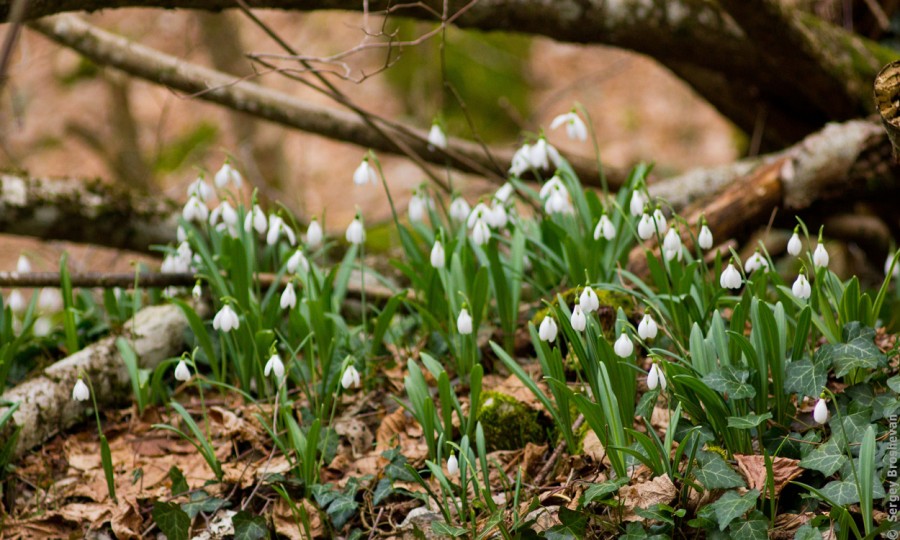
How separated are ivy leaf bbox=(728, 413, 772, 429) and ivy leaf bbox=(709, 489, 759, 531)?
160mm

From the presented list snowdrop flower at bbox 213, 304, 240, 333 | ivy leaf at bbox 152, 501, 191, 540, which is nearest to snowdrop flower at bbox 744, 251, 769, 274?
snowdrop flower at bbox 213, 304, 240, 333

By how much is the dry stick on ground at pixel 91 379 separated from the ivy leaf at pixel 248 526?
74 cm

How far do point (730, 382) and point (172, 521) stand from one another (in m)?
1.63

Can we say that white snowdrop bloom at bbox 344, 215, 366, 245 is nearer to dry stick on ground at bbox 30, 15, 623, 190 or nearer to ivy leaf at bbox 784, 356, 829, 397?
ivy leaf at bbox 784, 356, 829, 397

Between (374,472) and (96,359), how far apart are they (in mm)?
1226

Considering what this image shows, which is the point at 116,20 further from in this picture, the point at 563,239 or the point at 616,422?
the point at 616,422

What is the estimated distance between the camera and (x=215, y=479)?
8.33ft

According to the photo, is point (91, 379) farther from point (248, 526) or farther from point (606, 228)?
point (606, 228)

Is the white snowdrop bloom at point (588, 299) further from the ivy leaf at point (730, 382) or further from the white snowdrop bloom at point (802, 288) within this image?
the white snowdrop bloom at point (802, 288)

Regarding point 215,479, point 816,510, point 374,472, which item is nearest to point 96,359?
point 215,479

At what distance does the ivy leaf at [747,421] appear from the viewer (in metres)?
2.05

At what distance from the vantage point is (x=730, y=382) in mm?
2141

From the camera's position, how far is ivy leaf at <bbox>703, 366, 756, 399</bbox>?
6.93ft

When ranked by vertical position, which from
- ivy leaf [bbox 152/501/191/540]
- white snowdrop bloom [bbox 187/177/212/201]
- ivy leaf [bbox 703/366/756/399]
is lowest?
ivy leaf [bbox 152/501/191/540]
